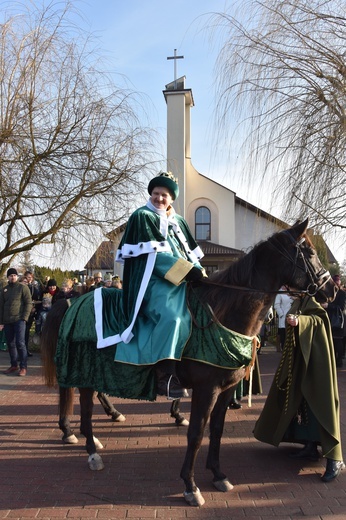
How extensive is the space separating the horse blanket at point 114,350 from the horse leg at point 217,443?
1.83ft

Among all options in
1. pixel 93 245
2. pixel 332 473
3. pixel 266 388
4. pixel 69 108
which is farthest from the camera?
pixel 93 245

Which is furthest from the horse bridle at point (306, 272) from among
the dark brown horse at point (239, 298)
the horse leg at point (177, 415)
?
the horse leg at point (177, 415)

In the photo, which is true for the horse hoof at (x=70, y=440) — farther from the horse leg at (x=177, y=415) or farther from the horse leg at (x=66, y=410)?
the horse leg at (x=177, y=415)

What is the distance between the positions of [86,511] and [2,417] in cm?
310

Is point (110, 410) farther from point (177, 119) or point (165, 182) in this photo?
point (177, 119)

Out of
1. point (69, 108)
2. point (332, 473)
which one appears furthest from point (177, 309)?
point (69, 108)

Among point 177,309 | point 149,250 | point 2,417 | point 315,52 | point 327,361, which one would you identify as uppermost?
point 315,52

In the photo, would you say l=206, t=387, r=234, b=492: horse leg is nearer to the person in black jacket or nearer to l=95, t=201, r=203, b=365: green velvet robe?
l=95, t=201, r=203, b=365: green velvet robe

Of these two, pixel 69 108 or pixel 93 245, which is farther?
pixel 93 245

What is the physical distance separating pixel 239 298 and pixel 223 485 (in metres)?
1.59

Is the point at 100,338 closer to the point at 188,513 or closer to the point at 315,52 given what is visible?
the point at 188,513

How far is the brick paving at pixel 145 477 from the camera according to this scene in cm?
362

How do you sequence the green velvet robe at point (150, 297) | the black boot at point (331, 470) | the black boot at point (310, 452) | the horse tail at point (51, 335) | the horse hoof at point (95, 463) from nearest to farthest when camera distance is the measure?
1. the green velvet robe at point (150, 297)
2. the black boot at point (331, 470)
3. the horse hoof at point (95, 463)
4. the black boot at point (310, 452)
5. the horse tail at point (51, 335)

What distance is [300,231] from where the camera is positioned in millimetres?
3926
